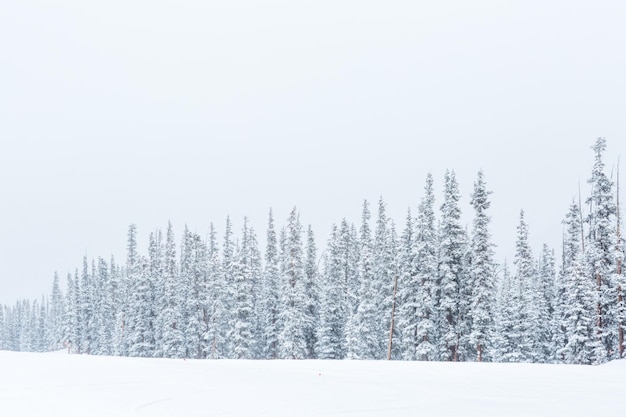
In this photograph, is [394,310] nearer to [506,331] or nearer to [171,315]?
[506,331]

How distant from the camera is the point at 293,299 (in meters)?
49.9

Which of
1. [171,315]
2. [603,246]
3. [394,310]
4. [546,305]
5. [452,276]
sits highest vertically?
[603,246]

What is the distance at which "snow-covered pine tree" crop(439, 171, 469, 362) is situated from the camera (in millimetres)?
39656

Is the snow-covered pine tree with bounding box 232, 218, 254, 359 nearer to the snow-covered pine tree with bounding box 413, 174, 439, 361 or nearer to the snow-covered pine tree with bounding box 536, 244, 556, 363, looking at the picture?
the snow-covered pine tree with bounding box 413, 174, 439, 361

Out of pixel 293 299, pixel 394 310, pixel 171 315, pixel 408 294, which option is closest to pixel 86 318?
pixel 171 315

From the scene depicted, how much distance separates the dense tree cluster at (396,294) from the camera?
36.6 metres

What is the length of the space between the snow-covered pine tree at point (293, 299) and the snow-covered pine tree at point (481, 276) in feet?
56.2

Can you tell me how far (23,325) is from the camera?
5221 inches

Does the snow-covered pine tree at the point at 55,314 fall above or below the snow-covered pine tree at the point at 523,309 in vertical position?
below

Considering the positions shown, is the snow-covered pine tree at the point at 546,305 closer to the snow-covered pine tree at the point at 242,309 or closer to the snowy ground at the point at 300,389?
the snow-covered pine tree at the point at 242,309

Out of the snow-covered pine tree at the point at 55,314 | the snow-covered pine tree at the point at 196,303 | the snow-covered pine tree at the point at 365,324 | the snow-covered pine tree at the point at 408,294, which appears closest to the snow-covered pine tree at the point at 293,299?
the snow-covered pine tree at the point at 365,324

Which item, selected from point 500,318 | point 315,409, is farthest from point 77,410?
point 500,318

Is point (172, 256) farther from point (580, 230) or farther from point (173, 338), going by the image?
point (580, 230)

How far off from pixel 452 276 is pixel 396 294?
6.54 metres
